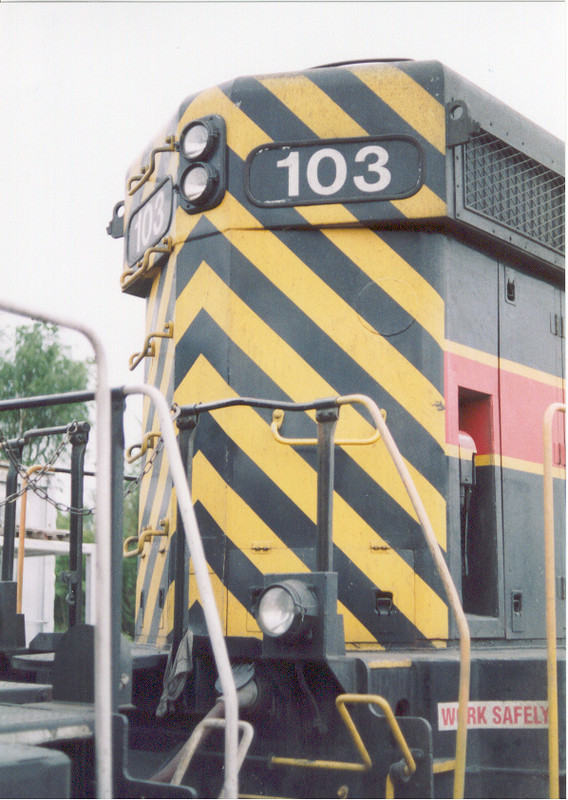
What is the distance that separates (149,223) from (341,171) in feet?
3.00

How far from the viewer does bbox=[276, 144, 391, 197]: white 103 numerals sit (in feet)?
9.89

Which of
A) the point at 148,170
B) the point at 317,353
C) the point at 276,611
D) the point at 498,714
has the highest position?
the point at 148,170

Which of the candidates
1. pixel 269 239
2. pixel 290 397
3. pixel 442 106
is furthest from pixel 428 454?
pixel 442 106

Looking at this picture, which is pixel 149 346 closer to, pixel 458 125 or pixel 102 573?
pixel 458 125

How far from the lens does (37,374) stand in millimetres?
16969

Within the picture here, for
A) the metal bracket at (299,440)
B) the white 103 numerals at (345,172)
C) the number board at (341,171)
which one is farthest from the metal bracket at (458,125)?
the metal bracket at (299,440)

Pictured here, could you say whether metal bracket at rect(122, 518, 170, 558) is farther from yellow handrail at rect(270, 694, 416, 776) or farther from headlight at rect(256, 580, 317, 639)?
yellow handrail at rect(270, 694, 416, 776)

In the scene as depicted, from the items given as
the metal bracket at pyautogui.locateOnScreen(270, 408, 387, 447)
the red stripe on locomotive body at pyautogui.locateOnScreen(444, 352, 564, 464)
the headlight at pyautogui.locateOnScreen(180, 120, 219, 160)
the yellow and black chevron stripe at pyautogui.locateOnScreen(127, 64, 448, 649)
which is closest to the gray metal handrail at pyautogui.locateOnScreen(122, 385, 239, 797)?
the metal bracket at pyautogui.locateOnScreen(270, 408, 387, 447)

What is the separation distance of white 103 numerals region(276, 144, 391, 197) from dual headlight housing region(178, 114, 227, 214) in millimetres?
289

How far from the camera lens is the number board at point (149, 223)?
341cm

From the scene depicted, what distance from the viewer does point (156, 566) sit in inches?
128

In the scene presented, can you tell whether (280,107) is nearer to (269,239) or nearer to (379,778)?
(269,239)

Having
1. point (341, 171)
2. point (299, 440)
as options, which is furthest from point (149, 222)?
point (299, 440)

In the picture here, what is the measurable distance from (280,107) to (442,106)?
0.56m
